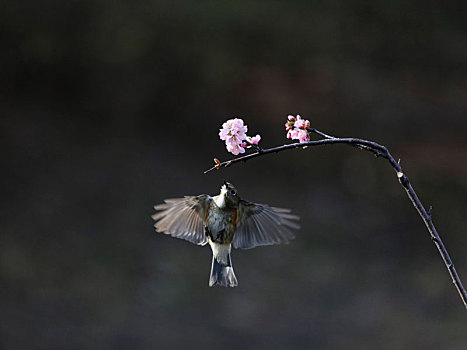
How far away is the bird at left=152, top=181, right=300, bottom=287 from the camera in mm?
2051

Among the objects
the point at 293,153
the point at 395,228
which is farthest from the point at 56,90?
the point at 395,228

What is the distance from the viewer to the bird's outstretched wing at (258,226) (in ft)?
6.95

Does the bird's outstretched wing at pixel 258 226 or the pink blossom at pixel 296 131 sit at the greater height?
Result: the bird's outstretched wing at pixel 258 226

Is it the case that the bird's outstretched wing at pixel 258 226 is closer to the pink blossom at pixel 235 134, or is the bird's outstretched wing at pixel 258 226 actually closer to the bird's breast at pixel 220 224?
the bird's breast at pixel 220 224

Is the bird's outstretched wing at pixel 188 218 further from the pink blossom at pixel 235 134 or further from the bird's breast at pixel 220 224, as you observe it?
the pink blossom at pixel 235 134

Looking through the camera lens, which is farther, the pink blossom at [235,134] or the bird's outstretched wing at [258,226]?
the bird's outstretched wing at [258,226]

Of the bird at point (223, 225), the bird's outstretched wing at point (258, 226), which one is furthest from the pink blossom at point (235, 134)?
the bird's outstretched wing at point (258, 226)

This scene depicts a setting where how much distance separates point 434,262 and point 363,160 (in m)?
1.58

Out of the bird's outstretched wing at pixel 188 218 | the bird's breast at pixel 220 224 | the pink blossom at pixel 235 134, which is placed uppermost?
the bird's outstretched wing at pixel 188 218

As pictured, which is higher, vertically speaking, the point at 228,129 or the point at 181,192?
the point at 181,192

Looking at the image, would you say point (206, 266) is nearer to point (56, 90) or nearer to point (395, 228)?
point (395, 228)

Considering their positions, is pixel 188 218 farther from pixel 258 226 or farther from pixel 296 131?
pixel 296 131

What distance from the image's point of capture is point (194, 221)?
2.12 meters

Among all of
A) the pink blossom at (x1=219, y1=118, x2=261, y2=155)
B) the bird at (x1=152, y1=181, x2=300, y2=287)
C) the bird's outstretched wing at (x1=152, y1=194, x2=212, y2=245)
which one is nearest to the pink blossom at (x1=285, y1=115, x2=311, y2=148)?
the pink blossom at (x1=219, y1=118, x2=261, y2=155)
